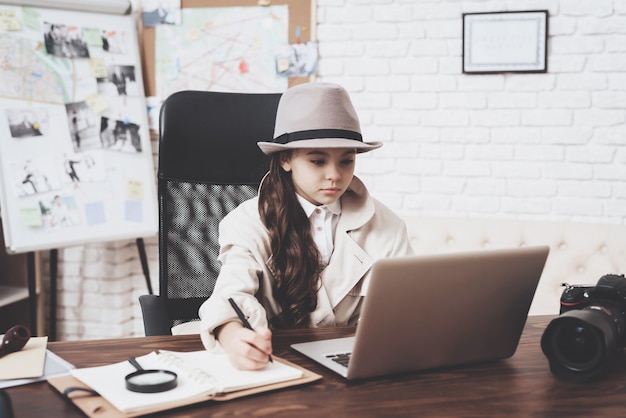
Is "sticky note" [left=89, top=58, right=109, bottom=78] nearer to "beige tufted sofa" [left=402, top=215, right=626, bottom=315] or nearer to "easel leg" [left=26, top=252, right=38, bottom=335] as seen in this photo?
"easel leg" [left=26, top=252, right=38, bottom=335]

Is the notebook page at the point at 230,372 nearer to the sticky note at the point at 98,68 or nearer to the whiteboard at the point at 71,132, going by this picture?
the whiteboard at the point at 71,132

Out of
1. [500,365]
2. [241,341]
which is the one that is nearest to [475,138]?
[500,365]

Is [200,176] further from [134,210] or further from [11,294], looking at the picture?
[11,294]

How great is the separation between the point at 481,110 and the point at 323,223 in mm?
1597

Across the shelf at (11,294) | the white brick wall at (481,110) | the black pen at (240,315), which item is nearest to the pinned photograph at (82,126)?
the shelf at (11,294)

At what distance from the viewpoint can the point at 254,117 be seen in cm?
177

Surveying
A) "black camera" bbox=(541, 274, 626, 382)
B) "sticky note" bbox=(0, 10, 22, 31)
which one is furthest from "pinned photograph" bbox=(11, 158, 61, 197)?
"black camera" bbox=(541, 274, 626, 382)

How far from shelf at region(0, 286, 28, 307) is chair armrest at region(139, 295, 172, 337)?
1624mm

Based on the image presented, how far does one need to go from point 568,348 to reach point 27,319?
273cm

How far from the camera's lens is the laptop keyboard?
3.53 ft

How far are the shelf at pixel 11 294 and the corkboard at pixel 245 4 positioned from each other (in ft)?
3.48

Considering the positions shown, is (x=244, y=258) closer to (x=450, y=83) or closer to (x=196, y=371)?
(x=196, y=371)

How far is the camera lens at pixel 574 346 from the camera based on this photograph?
1031 millimetres

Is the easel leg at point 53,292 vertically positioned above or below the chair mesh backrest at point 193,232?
below
